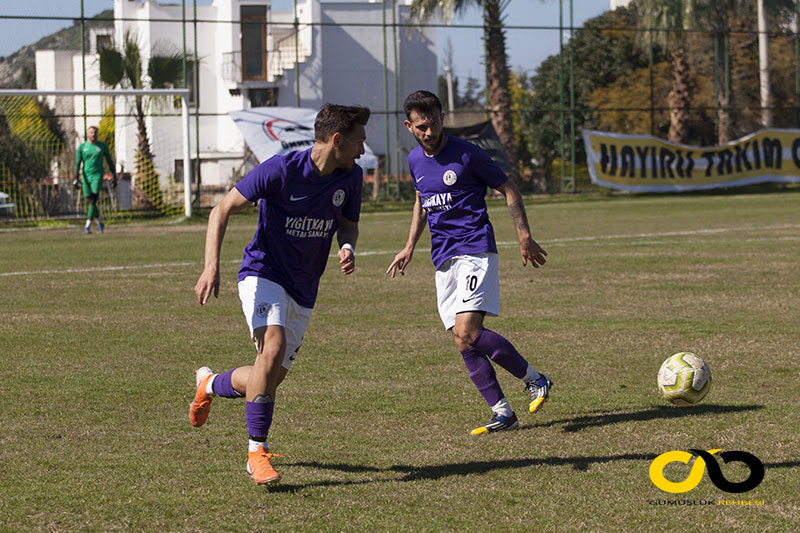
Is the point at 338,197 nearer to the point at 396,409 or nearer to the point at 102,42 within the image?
the point at 396,409

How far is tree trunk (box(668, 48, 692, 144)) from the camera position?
35.2 metres

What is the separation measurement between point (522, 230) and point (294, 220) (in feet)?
4.81

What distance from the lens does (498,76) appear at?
32.8 m

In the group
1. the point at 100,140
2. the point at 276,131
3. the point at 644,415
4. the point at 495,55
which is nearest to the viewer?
the point at 644,415

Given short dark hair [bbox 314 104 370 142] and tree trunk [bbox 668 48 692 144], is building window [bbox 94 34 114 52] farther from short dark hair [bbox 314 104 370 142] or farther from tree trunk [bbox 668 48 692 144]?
short dark hair [bbox 314 104 370 142]

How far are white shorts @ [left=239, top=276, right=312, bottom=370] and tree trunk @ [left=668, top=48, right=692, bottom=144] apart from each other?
31998 millimetres

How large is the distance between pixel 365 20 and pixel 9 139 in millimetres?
23916

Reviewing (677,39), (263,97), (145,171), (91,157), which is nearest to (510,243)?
(91,157)

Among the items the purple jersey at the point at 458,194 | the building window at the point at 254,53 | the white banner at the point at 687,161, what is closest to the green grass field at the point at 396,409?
the purple jersey at the point at 458,194

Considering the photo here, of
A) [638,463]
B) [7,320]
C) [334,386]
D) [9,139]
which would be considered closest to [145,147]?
[9,139]

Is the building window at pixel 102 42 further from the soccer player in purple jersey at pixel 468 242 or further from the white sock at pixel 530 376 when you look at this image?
the white sock at pixel 530 376

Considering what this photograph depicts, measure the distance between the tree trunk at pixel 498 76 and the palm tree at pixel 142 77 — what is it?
999 cm

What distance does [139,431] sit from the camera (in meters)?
5.63

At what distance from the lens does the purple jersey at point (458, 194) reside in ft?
19.7
